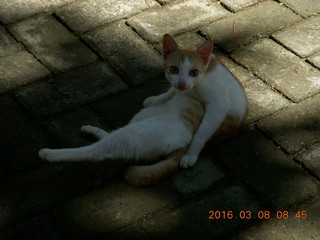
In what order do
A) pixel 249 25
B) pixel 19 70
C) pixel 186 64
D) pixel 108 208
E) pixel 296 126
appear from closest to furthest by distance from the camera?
pixel 108 208
pixel 186 64
pixel 296 126
pixel 19 70
pixel 249 25

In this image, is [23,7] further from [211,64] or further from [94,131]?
[211,64]

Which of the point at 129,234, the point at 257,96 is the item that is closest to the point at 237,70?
the point at 257,96

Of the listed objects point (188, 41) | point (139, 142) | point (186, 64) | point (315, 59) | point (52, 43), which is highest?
point (186, 64)

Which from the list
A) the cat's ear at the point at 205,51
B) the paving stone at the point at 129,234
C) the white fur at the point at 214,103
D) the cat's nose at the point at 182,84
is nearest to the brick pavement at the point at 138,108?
the paving stone at the point at 129,234

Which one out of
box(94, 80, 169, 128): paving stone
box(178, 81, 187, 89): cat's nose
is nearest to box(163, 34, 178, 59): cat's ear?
box(178, 81, 187, 89): cat's nose

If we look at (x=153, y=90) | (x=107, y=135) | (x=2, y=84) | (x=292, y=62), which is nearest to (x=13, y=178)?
(x=107, y=135)

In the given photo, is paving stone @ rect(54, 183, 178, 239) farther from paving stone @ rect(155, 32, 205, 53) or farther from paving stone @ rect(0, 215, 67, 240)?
paving stone @ rect(155, 32, 205, 53)
